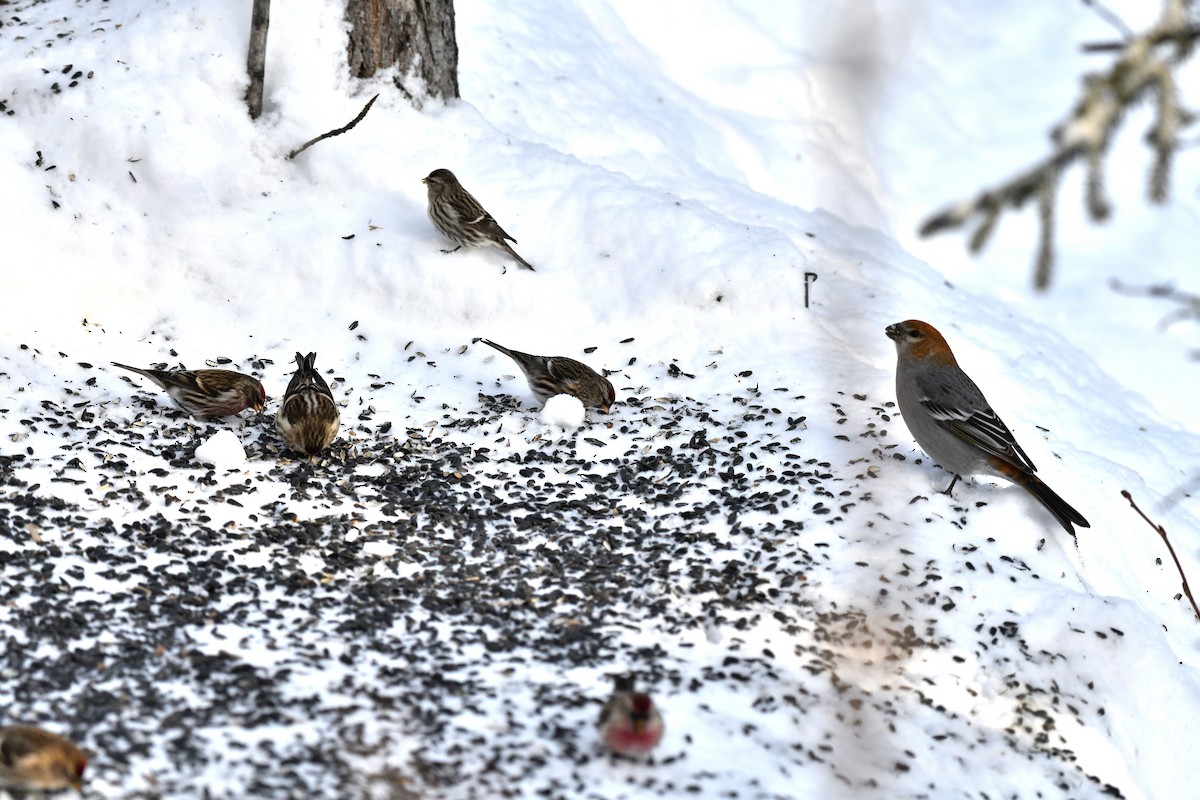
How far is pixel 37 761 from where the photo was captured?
3.40 m

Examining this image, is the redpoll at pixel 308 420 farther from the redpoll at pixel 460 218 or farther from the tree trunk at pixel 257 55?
the tree trunk at pixel 257 55

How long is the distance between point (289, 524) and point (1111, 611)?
3138 millimetres

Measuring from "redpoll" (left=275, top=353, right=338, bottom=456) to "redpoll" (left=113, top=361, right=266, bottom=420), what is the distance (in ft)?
0.85

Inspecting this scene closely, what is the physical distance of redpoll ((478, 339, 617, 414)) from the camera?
615 centimetres

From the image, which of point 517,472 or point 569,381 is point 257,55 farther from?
point 517,472

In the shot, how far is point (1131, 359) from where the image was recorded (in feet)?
33.6

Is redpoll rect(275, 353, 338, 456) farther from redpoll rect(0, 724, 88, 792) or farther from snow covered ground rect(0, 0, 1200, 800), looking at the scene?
redpoll rect(0, 724, 88, 792)

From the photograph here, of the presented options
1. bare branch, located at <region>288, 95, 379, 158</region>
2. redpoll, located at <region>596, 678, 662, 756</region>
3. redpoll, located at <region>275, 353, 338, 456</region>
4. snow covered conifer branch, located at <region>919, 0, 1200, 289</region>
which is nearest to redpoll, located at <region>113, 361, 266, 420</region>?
redpoll, located at <region>275, 353, 338, 456</region>

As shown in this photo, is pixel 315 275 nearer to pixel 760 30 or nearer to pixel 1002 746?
pixel 1002 746

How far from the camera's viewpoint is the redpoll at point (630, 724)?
12.4ft

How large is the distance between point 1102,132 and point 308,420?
3.77 meters

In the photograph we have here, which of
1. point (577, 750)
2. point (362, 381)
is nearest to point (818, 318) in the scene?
point (362, 381)

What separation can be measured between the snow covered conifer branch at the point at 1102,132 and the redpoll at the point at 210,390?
3990 mm

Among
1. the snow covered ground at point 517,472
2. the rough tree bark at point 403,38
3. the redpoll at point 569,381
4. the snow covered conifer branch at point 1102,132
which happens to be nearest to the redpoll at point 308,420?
the snow covered ground at point 517,472
